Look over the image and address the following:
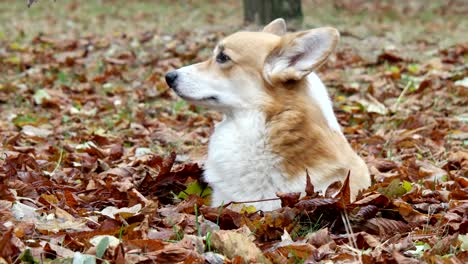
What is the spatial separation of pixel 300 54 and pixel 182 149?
199cm

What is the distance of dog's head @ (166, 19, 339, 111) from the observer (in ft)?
13.1

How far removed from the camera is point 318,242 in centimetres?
332

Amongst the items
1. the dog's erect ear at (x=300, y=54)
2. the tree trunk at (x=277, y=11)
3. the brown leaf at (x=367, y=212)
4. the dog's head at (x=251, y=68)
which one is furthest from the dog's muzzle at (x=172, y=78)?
the tree trunk at (x=277, y=11)

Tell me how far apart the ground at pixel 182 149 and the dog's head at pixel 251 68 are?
44 centimetres

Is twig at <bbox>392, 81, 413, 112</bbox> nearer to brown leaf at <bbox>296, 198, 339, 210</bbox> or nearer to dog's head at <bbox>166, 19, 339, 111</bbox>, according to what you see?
dog's head at <bbox>166, 19, 339, 111</bbox>

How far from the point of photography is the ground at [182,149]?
3152 mm

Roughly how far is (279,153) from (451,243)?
103 cm

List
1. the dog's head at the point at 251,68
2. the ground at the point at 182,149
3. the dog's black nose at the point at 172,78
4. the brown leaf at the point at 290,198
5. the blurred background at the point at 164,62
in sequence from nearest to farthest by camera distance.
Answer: the ground at the point at 182,149, the brown leaf at the point at 290,198, the dog's head at the point at 251,68, the dog's black nose at the point at 172,78, the blurred background at the point at 164,62

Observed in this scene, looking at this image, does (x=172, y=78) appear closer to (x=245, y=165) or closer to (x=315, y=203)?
(x=245, y=165)

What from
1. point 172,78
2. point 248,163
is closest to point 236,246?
point 248,163

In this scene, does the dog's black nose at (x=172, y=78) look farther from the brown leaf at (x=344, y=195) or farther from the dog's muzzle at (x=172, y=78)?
the brown leaf at (x=344, y=195)

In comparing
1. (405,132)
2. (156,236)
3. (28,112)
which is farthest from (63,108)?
(156,236)

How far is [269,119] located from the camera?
4.00 meters

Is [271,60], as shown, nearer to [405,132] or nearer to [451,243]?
[451,243]
